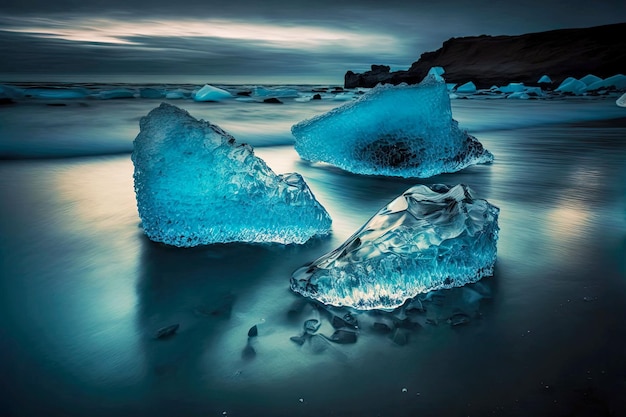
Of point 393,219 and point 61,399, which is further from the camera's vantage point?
point 393,219

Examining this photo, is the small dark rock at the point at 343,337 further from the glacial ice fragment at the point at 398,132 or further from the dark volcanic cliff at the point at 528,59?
the dark volcanic cliff at the point at 528,59

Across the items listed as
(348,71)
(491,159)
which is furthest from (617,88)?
(491,159)

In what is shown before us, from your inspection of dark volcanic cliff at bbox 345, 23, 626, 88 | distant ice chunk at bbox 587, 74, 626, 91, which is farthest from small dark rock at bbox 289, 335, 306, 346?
dark volcanic cliff at bbox 345, 23, 626, 88

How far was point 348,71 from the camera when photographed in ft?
111

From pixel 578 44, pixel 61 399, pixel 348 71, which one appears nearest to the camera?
pixel 61 399

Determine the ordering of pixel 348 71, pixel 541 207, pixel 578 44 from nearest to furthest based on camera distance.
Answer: pixel 541 207, pixel 348 71, pixel 578 44

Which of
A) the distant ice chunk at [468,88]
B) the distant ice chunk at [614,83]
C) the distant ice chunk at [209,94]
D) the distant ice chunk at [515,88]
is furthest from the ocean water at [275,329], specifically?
the distant ice chunk at [614,83]

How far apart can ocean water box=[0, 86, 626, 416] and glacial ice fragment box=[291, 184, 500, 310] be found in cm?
5

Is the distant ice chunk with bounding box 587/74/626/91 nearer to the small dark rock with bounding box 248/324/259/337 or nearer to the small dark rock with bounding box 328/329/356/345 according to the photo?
the small dark rock with bounding box 328/329/356/345

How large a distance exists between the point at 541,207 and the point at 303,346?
1838mm

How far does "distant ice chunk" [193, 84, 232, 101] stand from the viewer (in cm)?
1161

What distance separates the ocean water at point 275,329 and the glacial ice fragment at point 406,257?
5 cm

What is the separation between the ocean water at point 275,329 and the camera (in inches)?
37.9

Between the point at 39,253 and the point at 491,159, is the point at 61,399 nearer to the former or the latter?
the point at 39,253
